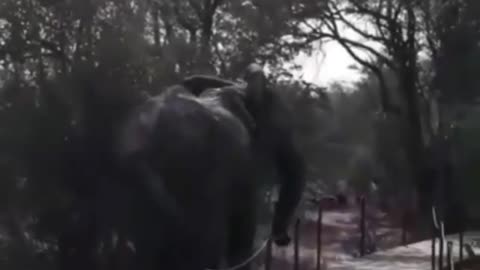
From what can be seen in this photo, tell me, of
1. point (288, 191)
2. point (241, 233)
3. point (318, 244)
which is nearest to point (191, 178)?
point (241, 233)

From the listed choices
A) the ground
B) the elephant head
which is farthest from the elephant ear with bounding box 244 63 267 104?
the ground

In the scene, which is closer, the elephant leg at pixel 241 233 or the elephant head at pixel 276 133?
the elephant leg at pixel 241 233

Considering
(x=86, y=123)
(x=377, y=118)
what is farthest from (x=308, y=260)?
(x=377, y=118)

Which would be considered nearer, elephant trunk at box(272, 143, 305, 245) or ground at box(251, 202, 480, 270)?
elephant trunk at box(272, 143, 305, 245)

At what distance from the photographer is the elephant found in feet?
12.7

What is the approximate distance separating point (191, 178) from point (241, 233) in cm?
64

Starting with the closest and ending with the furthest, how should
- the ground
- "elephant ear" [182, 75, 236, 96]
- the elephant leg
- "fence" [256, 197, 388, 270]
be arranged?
the elephant leg, "elephant ear" [182, 75, 236, 96], "fence" [256, 197, 388, 270], the ground

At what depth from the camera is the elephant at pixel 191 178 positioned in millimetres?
3867

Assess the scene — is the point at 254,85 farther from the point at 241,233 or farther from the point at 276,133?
the point at 241,233

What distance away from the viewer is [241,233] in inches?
177

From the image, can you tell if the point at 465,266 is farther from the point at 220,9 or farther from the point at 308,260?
the point at 220,9

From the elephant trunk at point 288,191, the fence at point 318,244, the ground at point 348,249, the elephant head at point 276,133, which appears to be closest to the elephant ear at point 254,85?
the elephant head at point 276,133

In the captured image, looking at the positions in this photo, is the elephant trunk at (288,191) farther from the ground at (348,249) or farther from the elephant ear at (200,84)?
the ground at (348,249)

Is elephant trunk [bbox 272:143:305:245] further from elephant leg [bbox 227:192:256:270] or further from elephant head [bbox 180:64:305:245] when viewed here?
elephant leg [bbox 227:192:256:270]
